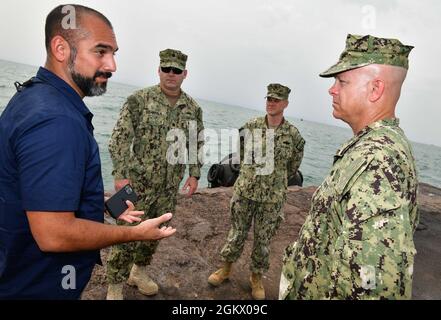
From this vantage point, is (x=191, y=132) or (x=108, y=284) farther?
(x=191, y=132)

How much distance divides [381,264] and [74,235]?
52.7 inches

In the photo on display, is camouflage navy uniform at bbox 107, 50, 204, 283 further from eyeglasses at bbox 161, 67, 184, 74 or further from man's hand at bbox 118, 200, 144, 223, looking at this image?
man's hand at bbox 118, 200, 144, 223

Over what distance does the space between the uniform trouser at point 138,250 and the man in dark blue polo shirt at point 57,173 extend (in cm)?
157

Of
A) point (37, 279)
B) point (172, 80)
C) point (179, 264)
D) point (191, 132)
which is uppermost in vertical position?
point (172, 80)

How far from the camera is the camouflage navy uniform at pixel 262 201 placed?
3.90 meters

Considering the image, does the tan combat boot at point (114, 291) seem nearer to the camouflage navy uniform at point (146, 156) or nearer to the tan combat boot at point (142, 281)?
the camouflage navy uniform at point (146, 156)

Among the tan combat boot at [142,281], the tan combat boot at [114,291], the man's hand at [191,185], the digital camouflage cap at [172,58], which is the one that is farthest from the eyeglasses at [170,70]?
the tan combat boot at [114,291]

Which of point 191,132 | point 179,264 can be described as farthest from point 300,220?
point 191,132

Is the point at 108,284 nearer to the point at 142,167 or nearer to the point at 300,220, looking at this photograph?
the point at 142,167

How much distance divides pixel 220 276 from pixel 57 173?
3.18 m

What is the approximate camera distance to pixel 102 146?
19.8 metres

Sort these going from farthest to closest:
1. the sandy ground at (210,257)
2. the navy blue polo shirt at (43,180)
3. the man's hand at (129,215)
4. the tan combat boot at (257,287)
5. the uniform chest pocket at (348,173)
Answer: the tan combat boot at (257,287), the sandy ground at (210,257), the man's hand at (129,215), the uniform chest pocket at (348,173), the navy blue polo shirt at (43,180)
